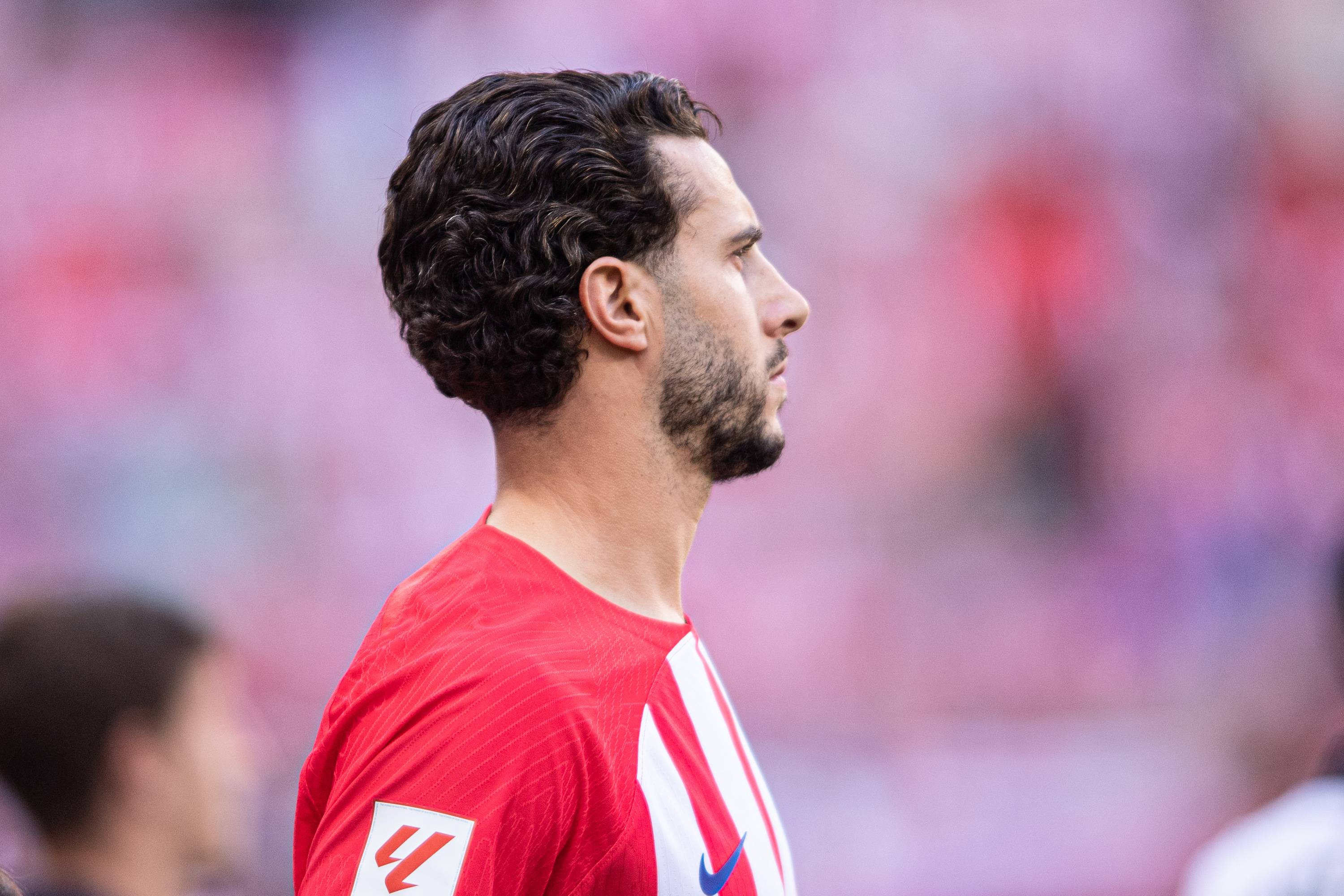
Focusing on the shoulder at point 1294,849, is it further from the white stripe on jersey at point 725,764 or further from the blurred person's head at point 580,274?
the blurred person's head at point 580,274

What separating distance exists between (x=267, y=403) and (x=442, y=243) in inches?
161

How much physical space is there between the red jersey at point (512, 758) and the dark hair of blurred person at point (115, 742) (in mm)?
863

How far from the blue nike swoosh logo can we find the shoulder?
67.5 inches

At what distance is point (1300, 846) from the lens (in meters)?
2.67

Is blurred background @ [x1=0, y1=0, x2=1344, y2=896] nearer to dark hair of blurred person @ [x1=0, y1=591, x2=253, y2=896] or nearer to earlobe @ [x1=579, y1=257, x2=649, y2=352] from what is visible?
dark hair of blurred person @ [x1=0, y1=591, x2=253, y2=896]

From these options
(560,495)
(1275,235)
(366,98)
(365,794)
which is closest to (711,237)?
(560,495)

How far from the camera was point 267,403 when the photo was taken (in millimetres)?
5445

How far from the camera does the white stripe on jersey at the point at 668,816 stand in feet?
4.56

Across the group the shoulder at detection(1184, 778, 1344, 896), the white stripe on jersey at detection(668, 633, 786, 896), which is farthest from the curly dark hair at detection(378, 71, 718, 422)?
the shoulder at detection(1184, 778, 1344, 896)

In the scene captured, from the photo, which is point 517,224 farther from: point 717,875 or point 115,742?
point 115,742

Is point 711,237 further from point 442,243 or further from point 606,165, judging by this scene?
point 442,243

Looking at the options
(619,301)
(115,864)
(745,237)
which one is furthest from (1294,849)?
(115,864)

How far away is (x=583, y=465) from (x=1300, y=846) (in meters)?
1.96

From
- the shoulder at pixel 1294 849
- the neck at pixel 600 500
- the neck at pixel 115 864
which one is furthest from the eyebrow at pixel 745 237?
the shoulder at pixel 1294 849
